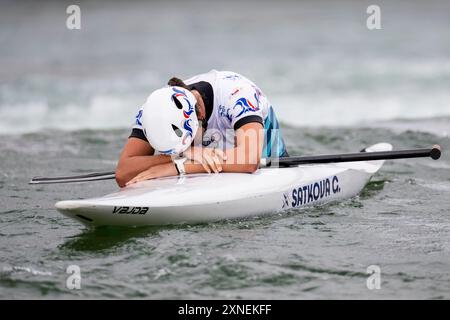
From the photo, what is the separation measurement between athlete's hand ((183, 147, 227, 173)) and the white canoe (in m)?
0.07

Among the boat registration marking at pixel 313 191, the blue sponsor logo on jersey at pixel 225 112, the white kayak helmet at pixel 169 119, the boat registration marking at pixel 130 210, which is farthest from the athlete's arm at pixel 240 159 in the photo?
the boat registration marking at pixel 130 210

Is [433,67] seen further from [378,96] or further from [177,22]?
[177,22]

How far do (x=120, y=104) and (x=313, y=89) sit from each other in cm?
335

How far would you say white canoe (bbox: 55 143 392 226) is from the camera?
18.1ft

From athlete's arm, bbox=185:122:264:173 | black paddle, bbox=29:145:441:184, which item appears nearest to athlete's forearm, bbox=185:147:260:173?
athlete's arm, bbox=185:122:264:173

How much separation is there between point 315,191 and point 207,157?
3.28 feet

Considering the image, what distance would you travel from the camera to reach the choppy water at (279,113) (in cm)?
500

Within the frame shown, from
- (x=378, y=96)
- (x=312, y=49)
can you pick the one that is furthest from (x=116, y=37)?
(x=378, y=96)

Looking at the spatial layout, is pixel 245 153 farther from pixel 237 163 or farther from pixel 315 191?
pixel 315 191

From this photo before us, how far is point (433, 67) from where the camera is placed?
1641cm

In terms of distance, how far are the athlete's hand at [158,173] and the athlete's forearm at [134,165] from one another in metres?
0.04

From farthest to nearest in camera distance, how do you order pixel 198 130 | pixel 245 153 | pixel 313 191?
pixel 313 191, pixel 198 130, pixel 245 153

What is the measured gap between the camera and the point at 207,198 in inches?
231

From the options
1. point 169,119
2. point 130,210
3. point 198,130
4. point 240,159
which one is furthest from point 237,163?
point 130,210
